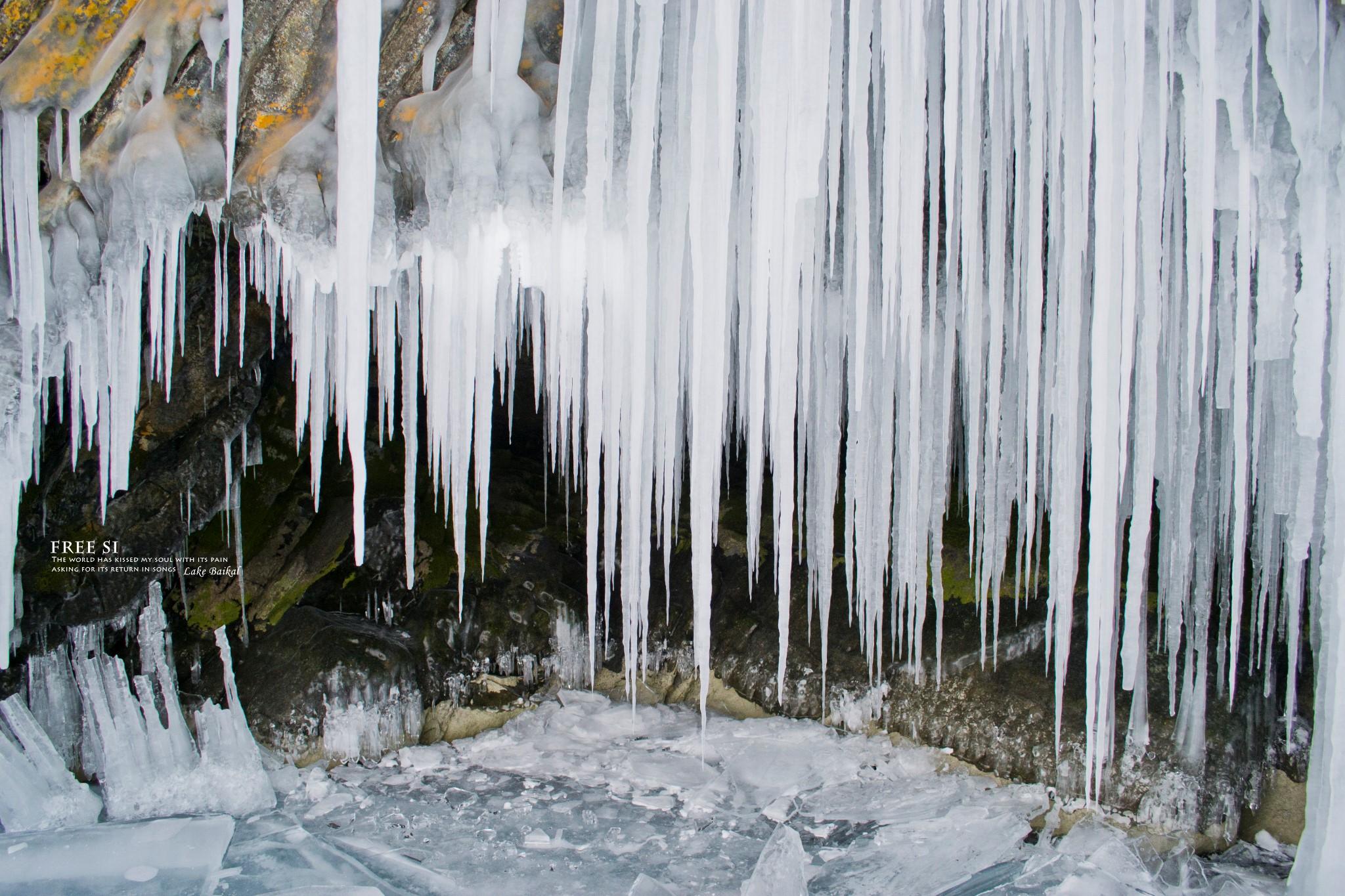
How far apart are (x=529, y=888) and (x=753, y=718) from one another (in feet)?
7.69

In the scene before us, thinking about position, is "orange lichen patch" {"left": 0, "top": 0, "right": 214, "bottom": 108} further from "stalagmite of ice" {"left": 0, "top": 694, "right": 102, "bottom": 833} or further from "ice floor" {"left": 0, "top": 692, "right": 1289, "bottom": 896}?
"stalagmite of ice" {"left": 0, "top": 694, "right": 102, "bottom": 833}

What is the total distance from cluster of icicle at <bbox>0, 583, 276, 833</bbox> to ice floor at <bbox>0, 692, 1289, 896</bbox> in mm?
256

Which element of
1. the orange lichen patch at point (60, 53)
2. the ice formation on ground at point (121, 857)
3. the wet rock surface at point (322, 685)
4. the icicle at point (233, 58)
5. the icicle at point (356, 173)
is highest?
the orange lichen patch at point (60, 53)

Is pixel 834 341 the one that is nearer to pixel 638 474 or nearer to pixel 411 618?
pixel 638 474

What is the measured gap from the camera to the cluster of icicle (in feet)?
15.0

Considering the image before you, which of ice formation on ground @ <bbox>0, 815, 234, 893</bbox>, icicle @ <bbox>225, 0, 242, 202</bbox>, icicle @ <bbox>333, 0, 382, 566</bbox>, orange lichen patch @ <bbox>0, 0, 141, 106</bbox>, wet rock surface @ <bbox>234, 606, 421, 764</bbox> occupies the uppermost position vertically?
orange lichen patch @ <bbox>0, 0, 141, 106</bbox>

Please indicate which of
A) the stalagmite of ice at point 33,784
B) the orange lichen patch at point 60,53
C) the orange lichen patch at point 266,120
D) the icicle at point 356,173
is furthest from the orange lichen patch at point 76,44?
the stalagmite of ice at point 33,784

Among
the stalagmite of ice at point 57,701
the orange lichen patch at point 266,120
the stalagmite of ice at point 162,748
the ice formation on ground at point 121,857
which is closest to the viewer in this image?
the orange lichen patch at point 266,120

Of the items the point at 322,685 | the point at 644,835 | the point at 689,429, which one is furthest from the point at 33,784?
the point at 689,429

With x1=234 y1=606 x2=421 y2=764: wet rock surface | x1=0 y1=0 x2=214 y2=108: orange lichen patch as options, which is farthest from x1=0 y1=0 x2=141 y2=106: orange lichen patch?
x1=234 y1=606 x2=421 y2=764: wet rock surface

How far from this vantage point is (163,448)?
5844 millimetres

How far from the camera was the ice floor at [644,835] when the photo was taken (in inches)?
149

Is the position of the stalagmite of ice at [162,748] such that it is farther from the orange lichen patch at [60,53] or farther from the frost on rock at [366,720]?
the orange lichen patch at [60,53]

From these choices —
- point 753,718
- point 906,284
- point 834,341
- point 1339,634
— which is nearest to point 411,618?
point 753,718
